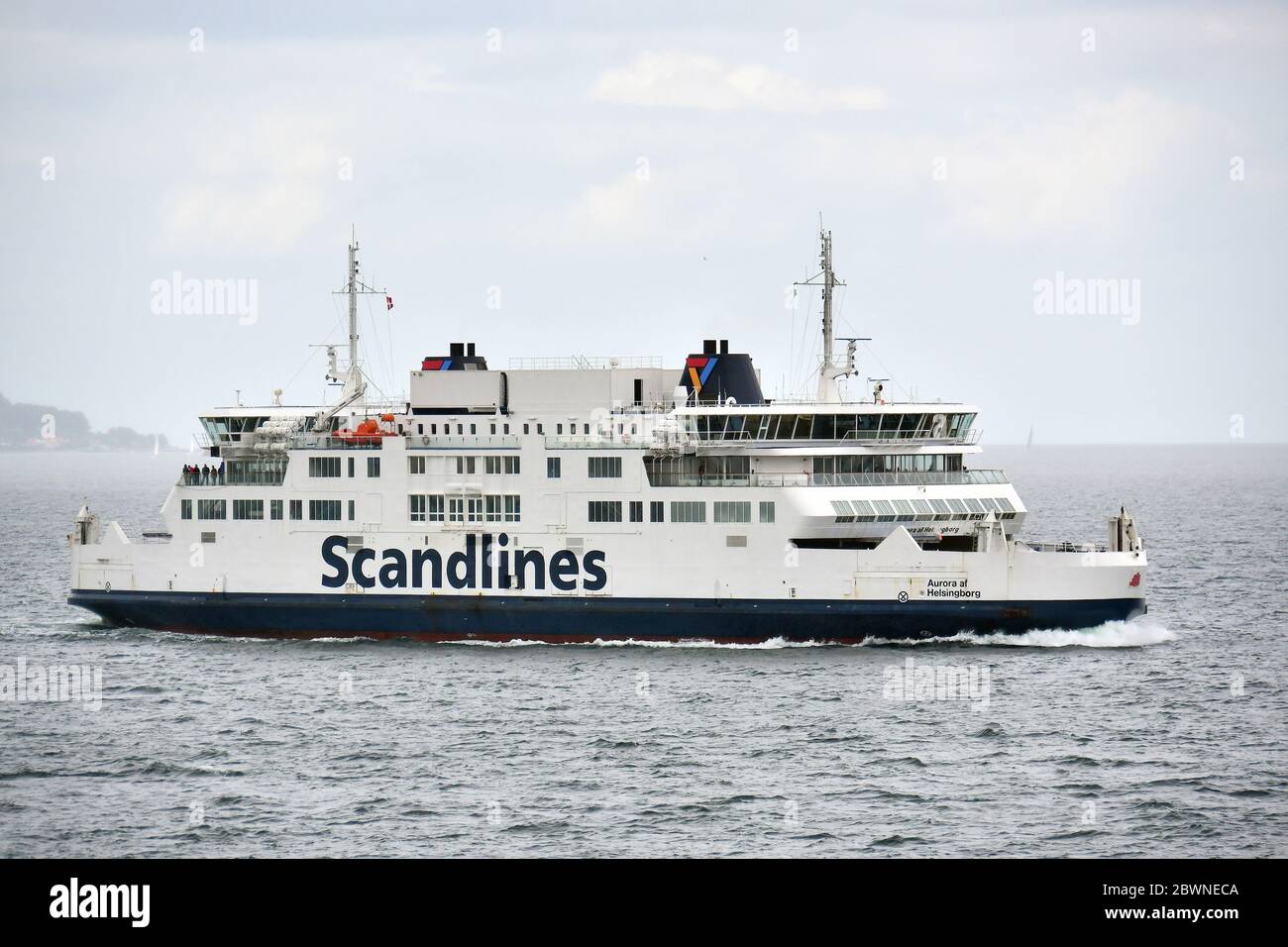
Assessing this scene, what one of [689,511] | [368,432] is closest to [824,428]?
[689,511]

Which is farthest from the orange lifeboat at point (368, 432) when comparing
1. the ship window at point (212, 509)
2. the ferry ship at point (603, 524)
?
the ship window at point (212, 509)

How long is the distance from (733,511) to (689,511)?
108 cm

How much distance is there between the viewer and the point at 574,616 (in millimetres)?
39375

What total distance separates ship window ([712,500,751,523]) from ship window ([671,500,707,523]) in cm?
34

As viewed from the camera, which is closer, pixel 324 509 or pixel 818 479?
pixel 818 479

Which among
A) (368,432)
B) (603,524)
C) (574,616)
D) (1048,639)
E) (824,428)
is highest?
(368,432)

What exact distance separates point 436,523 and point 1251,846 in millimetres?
21861

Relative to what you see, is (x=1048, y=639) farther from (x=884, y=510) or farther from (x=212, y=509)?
(x=212, y=509)

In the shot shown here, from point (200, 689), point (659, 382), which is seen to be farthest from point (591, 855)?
point (659, 382)

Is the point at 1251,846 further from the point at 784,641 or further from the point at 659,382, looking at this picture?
the point at 659,382

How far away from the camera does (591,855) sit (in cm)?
2355

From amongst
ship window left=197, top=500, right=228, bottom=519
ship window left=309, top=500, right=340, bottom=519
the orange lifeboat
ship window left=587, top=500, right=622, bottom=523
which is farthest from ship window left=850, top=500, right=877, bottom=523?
ship window left=197, top=500, right=228, bottom=519

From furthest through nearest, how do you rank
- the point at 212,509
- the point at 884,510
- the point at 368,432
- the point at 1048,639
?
1. the point at 212,509
2. the point at 368,432
3. the point at 884,510
4. the point at 1048,639

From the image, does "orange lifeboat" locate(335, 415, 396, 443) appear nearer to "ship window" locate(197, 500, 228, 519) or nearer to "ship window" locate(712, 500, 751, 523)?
"ship window" locate(197, 500, 228, 519)
